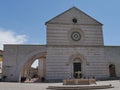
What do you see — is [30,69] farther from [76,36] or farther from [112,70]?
[112,70]

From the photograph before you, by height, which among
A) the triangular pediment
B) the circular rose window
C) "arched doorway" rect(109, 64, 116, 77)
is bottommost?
"arched doorway" rect(109, 64, 116, 77)

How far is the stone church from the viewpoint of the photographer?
3178 cm

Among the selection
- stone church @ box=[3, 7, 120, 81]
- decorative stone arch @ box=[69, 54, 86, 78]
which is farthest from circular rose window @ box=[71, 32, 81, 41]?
decorative stone arch @ box=[69, 54, 86, 78]

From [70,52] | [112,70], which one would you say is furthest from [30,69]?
[112,70]

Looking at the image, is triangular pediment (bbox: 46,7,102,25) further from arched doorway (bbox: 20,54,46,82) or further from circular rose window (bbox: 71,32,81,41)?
arched doorway (bbox: 20,54,46,82)

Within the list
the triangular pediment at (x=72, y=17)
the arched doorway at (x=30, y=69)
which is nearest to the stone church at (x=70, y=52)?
the triangular pediment at (x=72, y=17)

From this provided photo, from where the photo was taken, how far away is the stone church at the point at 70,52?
31.8 m

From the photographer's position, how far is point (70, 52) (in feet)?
107

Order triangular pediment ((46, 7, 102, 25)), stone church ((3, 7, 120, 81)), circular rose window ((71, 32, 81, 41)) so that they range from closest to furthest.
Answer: stone church ((3, 7, 120, 81))
circular rose window ((71, 32, 81, 41))
triangular pediment ((46, 7, 102, 25))

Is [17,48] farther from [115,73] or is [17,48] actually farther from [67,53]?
[115,73]

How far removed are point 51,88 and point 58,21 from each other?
15.7m

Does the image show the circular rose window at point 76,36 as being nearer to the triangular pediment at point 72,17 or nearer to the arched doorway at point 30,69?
the triangular pediment at point 72,17

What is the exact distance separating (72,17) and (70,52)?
5.58m

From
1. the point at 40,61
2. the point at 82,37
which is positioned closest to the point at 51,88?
the point at 82,37
